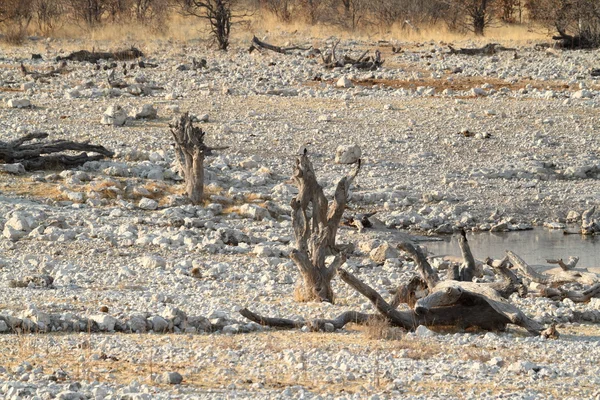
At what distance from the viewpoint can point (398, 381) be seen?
20.0 feet

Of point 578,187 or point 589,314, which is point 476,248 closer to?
point 578,187

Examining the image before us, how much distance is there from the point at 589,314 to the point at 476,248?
3972mm

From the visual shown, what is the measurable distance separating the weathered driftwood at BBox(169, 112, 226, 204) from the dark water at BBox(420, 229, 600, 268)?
275cm

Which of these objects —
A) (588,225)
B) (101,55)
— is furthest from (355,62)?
(588,225)

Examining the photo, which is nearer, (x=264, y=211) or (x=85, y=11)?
(x=264, y=211)

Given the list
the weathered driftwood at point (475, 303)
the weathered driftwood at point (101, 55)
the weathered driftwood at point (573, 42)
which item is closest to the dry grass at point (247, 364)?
the weathered driftwood at point (475, 303)

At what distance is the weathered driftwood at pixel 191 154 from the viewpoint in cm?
1285

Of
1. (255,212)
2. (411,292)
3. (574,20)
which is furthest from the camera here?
(574,20)

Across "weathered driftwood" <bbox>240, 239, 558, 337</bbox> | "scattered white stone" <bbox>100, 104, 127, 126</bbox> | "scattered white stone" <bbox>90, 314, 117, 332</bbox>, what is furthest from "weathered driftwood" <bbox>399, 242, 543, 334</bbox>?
"scattered white stone" <bbox>100, 104, 127, 126</bbox>

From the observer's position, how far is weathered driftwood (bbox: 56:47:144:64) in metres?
25.4

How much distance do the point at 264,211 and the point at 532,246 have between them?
3.04 m

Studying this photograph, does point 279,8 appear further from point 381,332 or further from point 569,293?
point 381,332

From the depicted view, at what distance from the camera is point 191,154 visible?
1298 centimetres

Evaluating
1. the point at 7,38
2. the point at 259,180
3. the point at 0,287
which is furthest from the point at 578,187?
the point at 7,38
